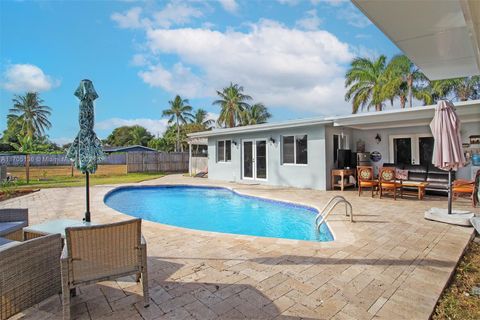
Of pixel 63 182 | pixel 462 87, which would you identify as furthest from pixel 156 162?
pixel 462 87

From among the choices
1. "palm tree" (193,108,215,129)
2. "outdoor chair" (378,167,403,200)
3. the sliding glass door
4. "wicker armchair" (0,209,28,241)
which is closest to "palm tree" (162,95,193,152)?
"palm tree" (193,108,215,129)

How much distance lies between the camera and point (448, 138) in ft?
17.7

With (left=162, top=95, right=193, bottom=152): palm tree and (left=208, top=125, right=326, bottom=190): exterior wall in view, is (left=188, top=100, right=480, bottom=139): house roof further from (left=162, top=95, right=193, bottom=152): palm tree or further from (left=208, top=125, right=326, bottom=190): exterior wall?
(left=162, top=95, right=193, bottom=152): palm tree

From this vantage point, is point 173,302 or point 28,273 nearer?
point 28,273

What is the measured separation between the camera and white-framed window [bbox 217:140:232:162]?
1447 cm

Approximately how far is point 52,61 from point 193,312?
16189 millimetres

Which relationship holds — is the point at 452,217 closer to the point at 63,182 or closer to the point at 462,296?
the point at 462,296

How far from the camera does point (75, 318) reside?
7.72 feet

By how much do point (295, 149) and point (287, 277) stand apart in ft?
28.6

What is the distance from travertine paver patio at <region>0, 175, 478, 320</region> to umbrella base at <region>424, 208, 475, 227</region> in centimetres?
23

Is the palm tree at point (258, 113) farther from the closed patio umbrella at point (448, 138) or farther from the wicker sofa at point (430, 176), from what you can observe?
the closed patio umbrella at point (448, 138)

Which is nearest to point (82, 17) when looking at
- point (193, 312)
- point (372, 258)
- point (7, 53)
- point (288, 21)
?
point (288, 21)

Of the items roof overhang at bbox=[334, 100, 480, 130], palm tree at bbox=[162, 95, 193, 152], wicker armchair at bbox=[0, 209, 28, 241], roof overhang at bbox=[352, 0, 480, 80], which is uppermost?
palm tree at bbox=[162, 95, 193, 152]

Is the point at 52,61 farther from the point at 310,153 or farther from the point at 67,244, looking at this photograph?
the point at 67,244
